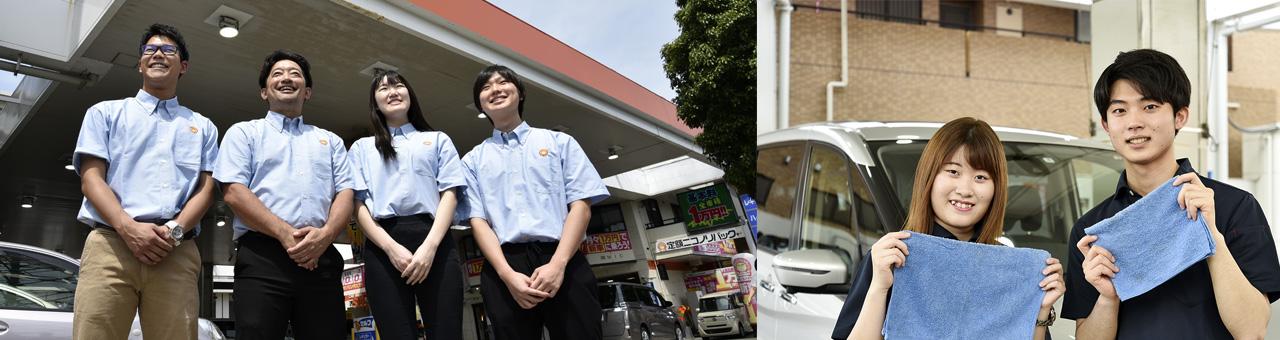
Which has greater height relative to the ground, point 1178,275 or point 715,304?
point 1178,275

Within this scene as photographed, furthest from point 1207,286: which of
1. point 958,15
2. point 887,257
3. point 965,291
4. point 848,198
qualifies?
point 958,15

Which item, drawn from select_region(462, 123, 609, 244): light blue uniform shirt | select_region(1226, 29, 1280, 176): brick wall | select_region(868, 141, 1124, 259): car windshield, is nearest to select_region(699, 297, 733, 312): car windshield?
select_region(462, 123, 609, 244): light blue uniform shirt

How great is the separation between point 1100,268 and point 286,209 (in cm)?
149

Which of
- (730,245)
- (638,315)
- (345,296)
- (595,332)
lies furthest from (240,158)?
(730,245)

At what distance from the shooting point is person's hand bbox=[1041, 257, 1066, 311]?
4.23ft

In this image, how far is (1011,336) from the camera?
1.32 m

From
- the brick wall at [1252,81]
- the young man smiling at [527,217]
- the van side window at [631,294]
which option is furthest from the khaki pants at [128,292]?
the brick wall at [1252,81]

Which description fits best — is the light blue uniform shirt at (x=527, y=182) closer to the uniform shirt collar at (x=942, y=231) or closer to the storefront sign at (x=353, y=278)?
the storefront sign at (x=353, y=278)

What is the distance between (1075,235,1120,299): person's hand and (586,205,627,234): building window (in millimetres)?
1067

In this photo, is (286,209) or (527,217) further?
(527,217)

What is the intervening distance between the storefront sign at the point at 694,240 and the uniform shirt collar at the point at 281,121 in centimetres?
94

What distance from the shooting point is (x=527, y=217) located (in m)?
1.83

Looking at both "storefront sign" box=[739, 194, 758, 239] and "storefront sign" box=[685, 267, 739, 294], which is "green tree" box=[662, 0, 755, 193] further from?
"storefront sign" box=[685, 267, 739, 294]

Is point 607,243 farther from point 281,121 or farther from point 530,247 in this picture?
point 281,121
